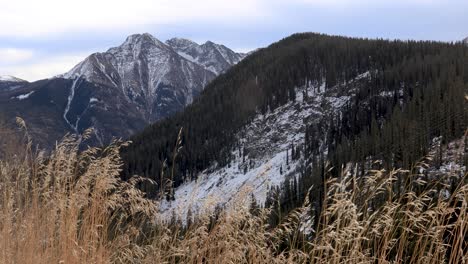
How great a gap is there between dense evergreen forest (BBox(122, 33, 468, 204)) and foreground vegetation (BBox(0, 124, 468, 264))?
244 ft

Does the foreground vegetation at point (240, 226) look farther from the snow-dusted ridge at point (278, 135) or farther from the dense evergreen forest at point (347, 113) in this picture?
the snow-dusted ridge at point (278, 135)

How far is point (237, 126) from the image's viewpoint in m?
176

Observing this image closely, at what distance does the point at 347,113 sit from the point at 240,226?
147199 millimetres

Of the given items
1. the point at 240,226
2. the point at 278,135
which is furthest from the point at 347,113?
the point at 240,226

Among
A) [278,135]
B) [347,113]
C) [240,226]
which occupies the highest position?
[240,226]

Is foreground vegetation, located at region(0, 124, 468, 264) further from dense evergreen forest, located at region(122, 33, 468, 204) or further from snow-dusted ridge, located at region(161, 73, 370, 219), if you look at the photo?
snow-dusted ridge, located at region(161, 73, 370, 219)

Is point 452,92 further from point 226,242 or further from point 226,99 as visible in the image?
point 226,99

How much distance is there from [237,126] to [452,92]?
308 feet

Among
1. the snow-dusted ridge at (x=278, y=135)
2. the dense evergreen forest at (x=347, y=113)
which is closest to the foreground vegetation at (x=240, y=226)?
the dense evergreen forest at (x=347, y=113)

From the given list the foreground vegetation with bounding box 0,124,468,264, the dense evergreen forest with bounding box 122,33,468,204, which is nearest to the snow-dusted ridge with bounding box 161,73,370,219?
the dense evergreen forest with bounding box 122,33,468,204

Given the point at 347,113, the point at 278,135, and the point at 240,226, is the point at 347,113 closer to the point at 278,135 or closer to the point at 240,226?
the point at 278,135

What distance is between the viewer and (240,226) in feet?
16.2

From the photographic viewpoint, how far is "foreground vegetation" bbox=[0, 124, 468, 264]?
12.6 feet

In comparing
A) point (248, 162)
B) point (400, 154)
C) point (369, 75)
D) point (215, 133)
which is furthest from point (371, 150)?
point (215, 133)
